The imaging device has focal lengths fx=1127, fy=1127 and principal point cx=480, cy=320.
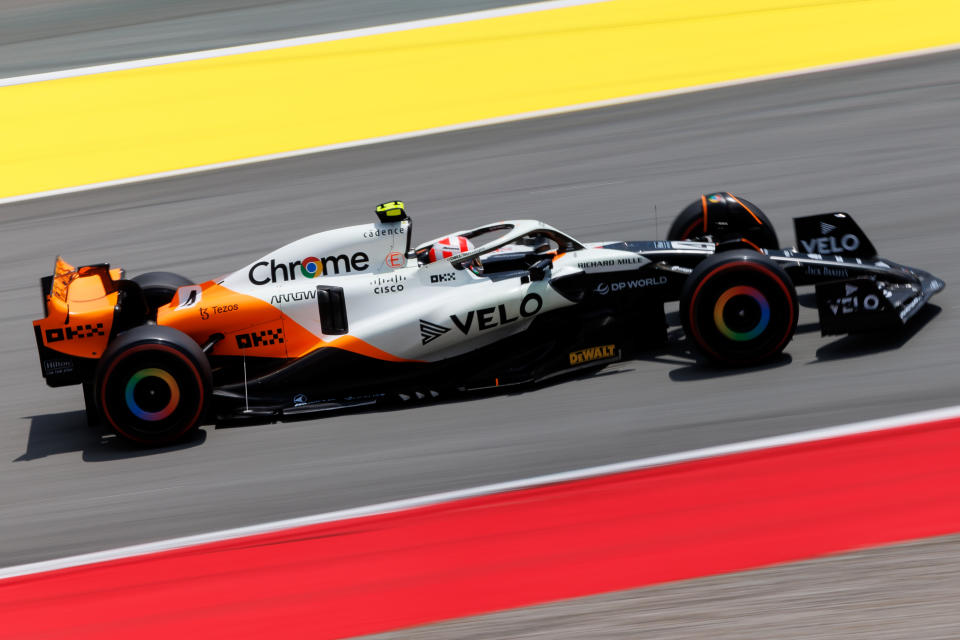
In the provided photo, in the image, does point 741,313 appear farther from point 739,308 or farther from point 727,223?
point 727,223

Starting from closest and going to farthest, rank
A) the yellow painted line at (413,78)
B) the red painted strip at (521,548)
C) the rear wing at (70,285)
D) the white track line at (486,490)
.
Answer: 1. the red painted strip at (521,548)
2. the white track line at (486,490)
3. the rear wing at (70,285)
4. the yellow painted line at (413,78)

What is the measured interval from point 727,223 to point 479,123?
575 cm

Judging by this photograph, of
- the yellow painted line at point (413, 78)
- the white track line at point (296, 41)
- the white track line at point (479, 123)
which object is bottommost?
the white track line at point (479, 123)

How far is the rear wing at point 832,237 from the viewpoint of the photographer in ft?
26.8

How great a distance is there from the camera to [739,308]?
7.31 m

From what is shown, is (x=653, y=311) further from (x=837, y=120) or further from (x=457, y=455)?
(x=837, y=120)

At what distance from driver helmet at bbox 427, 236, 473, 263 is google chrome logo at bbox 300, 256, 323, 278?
30.4 inches

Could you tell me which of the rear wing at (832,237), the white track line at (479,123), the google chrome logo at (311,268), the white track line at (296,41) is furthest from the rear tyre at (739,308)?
the white track line at (296,41)

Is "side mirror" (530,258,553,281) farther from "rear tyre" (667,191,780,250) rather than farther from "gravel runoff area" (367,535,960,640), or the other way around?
"gravel runoff area" (367,535,960,640)

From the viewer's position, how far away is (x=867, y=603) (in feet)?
16.0

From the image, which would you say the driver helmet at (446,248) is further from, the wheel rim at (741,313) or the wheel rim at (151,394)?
the wheel rim at (151,394)

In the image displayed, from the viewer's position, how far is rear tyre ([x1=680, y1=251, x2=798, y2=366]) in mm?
7254

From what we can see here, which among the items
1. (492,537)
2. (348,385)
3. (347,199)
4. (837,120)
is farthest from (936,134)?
(492,537)

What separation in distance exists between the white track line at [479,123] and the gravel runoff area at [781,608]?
9184mm
